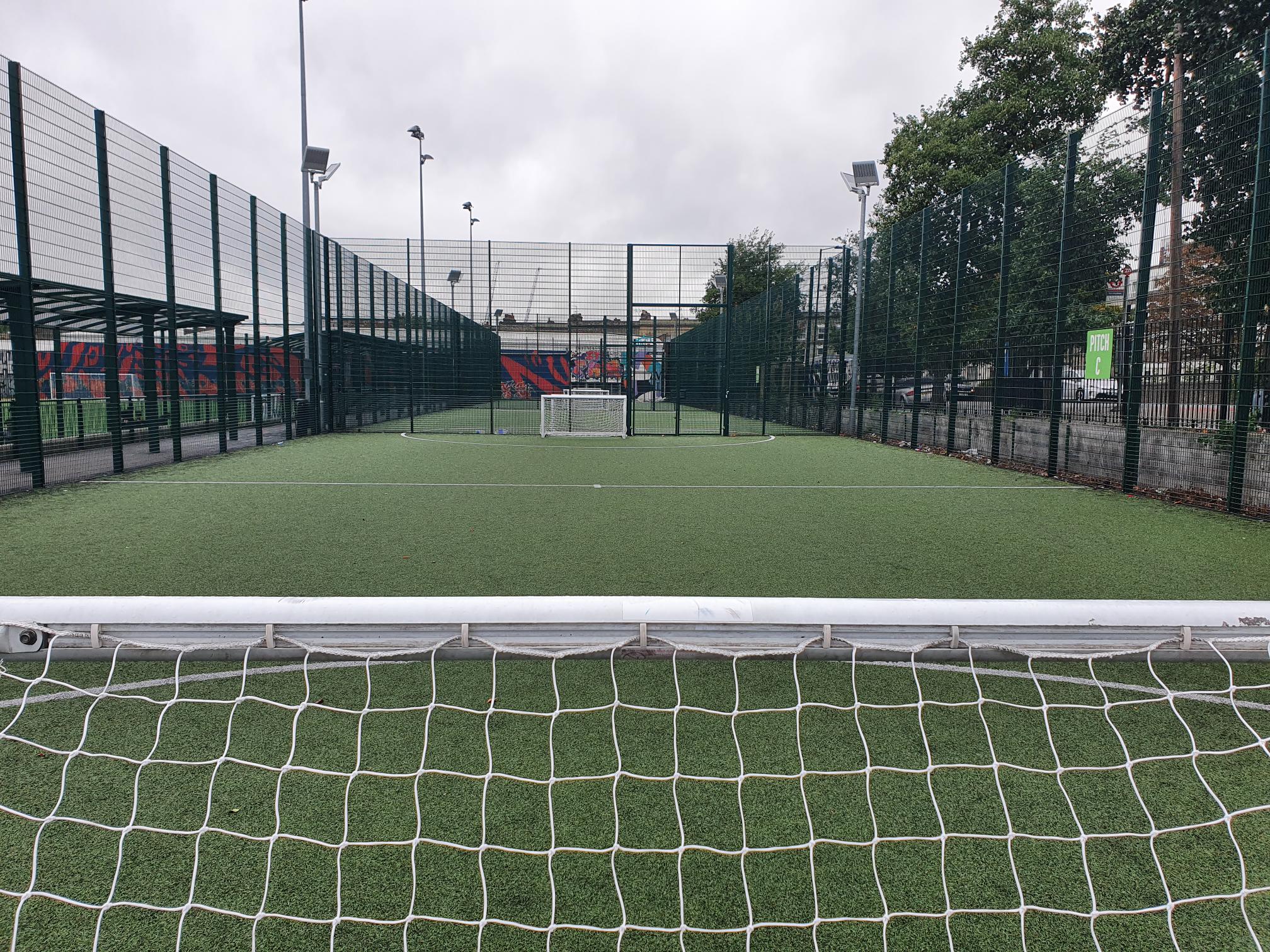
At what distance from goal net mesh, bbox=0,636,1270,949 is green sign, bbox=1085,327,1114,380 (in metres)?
6.08

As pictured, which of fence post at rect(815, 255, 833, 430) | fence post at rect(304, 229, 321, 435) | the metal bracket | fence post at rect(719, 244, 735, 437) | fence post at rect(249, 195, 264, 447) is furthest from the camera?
fence post at rect(815, 255, 833, 430)

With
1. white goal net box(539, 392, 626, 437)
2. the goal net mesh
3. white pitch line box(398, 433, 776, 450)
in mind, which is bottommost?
the goal net mesh

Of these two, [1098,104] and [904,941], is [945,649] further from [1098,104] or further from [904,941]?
[1098,104]

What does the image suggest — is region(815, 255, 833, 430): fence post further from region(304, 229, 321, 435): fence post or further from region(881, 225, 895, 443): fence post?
region(304, 229, 321, 435): fence post

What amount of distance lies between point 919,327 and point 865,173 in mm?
4459

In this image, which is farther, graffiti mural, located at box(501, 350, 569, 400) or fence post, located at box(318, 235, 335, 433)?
graffiti mural, located at box(501, 350, 569, 400)

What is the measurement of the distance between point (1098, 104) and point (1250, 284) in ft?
60.8

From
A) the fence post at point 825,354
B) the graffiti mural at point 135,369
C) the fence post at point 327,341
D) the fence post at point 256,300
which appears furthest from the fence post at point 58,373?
the fence post at point 825,354

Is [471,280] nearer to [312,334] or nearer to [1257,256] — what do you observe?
[312,334]

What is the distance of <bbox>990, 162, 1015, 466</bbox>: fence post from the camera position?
10242 mm

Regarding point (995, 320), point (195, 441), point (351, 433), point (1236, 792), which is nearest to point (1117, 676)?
point (1236, 792)

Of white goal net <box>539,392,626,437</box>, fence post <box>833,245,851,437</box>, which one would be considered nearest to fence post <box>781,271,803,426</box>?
fence post <box>833,245,851,437</box>

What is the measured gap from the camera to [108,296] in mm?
8656

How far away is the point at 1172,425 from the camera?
722 cm
